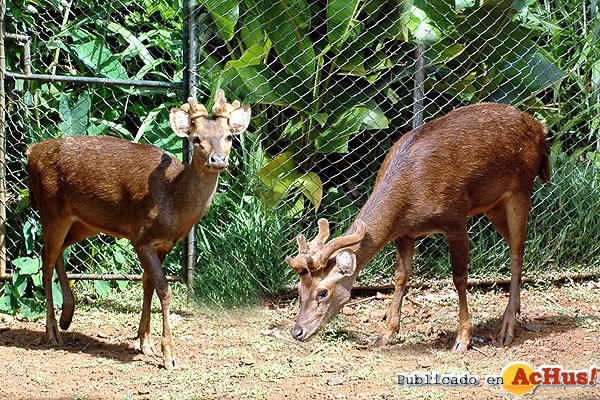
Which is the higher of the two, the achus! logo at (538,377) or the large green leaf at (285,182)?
the large green leaf at (285,182)

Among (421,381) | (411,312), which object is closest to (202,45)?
(411,312)

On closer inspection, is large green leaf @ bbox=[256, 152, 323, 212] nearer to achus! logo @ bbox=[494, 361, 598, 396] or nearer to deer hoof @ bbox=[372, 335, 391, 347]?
deer hoof @ bbox=[372, 335, 391, 347]

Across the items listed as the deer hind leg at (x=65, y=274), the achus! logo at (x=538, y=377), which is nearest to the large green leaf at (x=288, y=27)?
the deer hind leg at (x=65, y=274)

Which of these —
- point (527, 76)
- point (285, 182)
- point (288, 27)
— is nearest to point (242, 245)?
point (285, 182)

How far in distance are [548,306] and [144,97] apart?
3.93 metres

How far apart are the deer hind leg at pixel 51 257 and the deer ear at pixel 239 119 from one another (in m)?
1.50

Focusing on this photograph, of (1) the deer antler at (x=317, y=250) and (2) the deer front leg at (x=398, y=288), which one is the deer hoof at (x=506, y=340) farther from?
(1) the deer antler at (x=317, y=250)

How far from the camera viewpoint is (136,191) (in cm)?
645

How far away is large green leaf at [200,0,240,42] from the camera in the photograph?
7.46m

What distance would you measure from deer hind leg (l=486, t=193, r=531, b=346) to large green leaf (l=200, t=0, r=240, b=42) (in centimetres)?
263

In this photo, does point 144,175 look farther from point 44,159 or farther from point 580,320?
point 580,320

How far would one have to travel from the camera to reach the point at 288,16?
7.60 metres

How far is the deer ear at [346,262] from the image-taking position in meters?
6.08

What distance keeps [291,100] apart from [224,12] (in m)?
0.93
